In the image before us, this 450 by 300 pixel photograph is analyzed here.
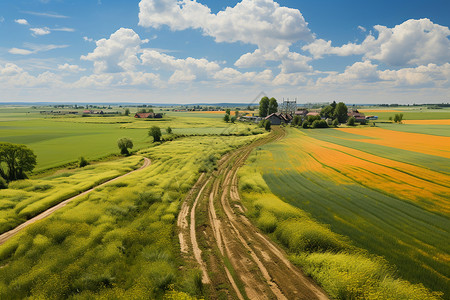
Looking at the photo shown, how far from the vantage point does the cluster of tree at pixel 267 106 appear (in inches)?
5930

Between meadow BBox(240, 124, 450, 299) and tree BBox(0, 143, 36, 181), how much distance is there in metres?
38.4

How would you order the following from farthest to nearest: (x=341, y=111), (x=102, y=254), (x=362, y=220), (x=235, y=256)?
1. (x=341, y=111)
2. (x=362, y=220)
3. (x=235, y=256)
4. (x=102, y=254)

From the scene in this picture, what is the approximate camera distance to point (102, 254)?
53.0 ft

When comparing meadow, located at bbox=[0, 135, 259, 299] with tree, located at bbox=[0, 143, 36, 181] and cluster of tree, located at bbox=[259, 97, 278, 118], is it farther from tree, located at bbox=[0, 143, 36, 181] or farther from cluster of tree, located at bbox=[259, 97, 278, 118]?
cluster of tree, located at bbox=[259, 97, 278, 118]

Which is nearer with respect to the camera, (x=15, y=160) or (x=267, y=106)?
(x=15, y=160)

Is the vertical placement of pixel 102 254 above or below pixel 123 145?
below

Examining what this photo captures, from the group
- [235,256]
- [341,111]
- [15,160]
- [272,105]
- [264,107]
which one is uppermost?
[272,105]

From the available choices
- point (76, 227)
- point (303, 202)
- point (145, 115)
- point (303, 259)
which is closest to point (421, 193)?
point (303, 202)

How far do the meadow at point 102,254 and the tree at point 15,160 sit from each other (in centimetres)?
1947

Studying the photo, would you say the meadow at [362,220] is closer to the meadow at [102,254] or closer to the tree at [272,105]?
the meadow at [102,254]

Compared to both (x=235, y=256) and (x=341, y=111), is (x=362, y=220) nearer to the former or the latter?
(x=235, y=256)

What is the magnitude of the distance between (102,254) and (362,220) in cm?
2368

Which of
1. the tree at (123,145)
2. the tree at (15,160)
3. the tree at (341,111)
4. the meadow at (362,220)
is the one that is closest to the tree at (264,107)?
the tree at (341,111)

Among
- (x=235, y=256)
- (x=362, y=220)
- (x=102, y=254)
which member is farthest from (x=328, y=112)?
(x=102, y=254)
